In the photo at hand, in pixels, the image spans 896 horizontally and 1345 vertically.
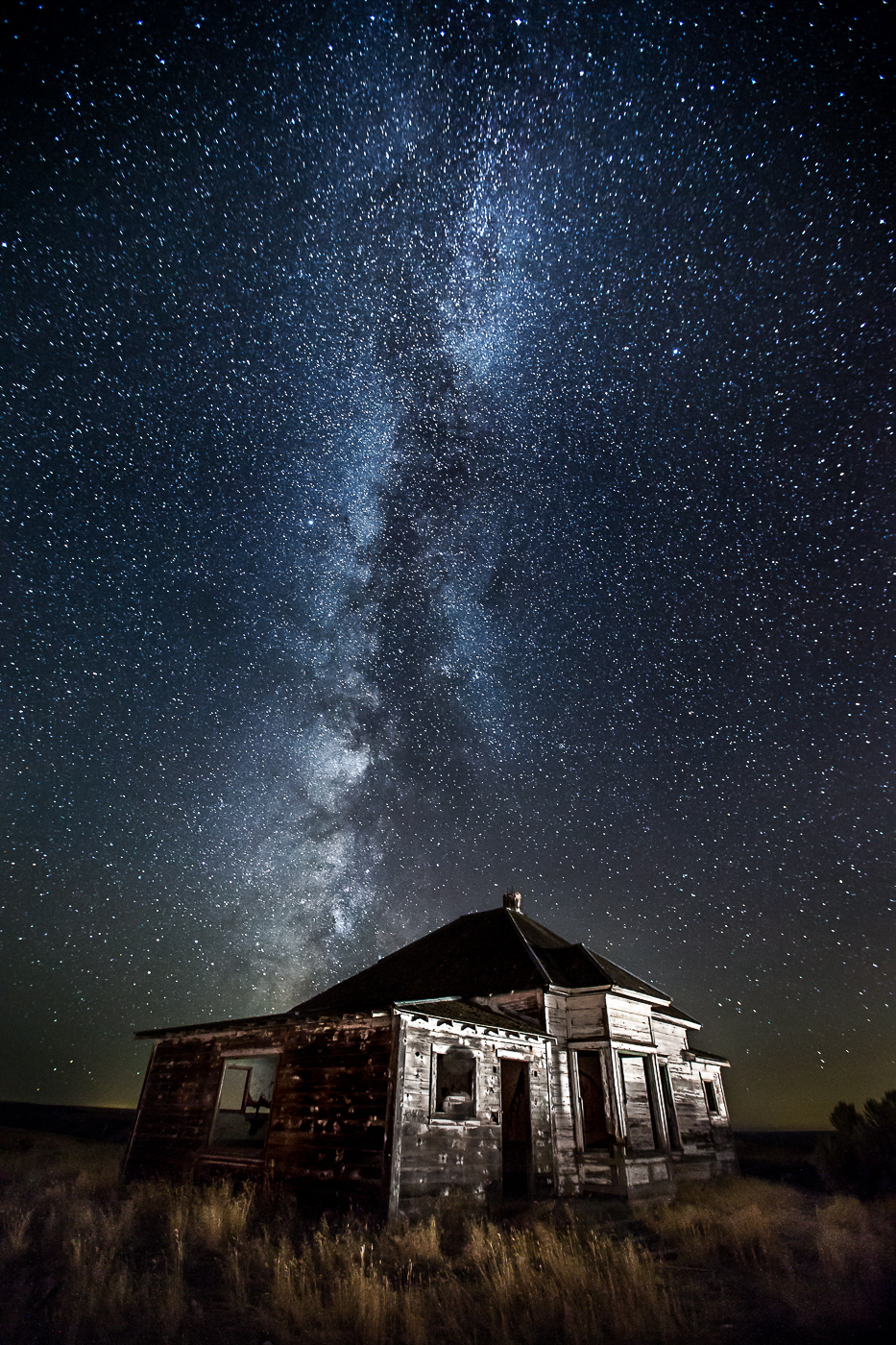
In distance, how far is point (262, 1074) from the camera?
76.3 feet

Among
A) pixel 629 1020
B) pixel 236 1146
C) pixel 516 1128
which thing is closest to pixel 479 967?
pixel 516 1128

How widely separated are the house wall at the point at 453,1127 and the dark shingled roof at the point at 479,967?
8.60 ft

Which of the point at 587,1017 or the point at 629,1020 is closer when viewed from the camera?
the point at 587,1017

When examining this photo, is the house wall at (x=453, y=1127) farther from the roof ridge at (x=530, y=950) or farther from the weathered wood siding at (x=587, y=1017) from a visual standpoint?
the roof ridge at (x=530, y=950)

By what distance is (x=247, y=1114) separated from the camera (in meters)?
20.3

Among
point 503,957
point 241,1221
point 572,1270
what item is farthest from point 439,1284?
point 503,957

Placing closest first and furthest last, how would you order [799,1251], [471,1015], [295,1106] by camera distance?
[799,1251] < [295,1106] < [471,1015]

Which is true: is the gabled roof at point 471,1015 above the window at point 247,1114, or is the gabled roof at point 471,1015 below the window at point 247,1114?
above

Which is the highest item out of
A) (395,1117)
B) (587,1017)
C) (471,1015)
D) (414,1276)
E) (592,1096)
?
(587,1017)

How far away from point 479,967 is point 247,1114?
956 centimetres

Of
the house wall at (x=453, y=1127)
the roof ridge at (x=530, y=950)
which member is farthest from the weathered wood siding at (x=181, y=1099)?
the roof ridge at (x=530, y=950)

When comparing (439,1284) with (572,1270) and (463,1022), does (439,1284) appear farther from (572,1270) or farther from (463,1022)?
(463,1022)

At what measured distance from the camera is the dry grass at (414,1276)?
616 cm

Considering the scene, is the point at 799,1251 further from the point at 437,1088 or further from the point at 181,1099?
the point at 181,1099
